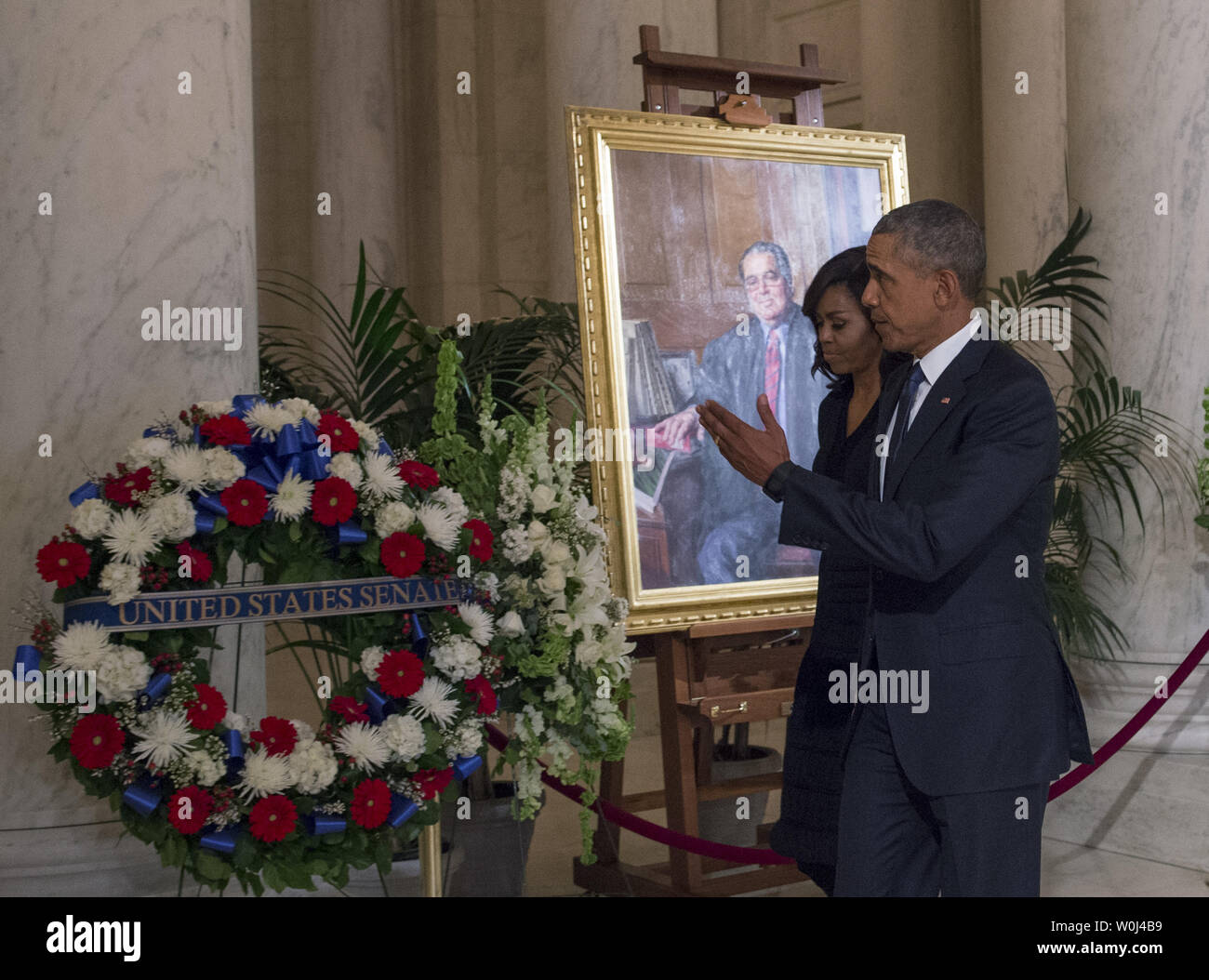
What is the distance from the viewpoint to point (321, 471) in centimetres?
322

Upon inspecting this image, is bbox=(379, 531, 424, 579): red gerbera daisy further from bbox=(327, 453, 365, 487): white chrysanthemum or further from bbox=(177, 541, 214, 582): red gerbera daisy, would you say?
bbox=(177, 541, 214, 582): red gerbera daisy

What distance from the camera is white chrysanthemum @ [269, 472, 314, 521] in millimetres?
3160

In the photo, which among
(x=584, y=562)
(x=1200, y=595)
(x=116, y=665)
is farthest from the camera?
(x=1200, y=595)

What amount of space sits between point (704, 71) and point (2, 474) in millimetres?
2771

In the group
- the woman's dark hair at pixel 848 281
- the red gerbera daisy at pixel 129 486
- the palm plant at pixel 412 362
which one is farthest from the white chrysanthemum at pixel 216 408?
the woman's dark hair at pixel 848 281

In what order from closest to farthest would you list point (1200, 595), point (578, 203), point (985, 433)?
point (985, 433), point (578, 203), point (1200, 595)

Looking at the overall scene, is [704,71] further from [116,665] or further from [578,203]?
[116,665]

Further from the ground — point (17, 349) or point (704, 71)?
point (704, 71)

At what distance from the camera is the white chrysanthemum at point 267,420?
321 cm

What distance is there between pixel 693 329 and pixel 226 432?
2.14 metres

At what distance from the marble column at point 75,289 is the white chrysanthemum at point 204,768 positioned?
90 centimetres

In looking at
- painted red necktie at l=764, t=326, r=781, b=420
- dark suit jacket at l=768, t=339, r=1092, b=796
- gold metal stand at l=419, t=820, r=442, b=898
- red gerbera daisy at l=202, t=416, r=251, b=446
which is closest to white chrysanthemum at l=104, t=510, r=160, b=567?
red gerbera daisy at l=202, t=416, r=251, b=446

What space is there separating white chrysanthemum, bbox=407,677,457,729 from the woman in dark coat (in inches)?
31.3
